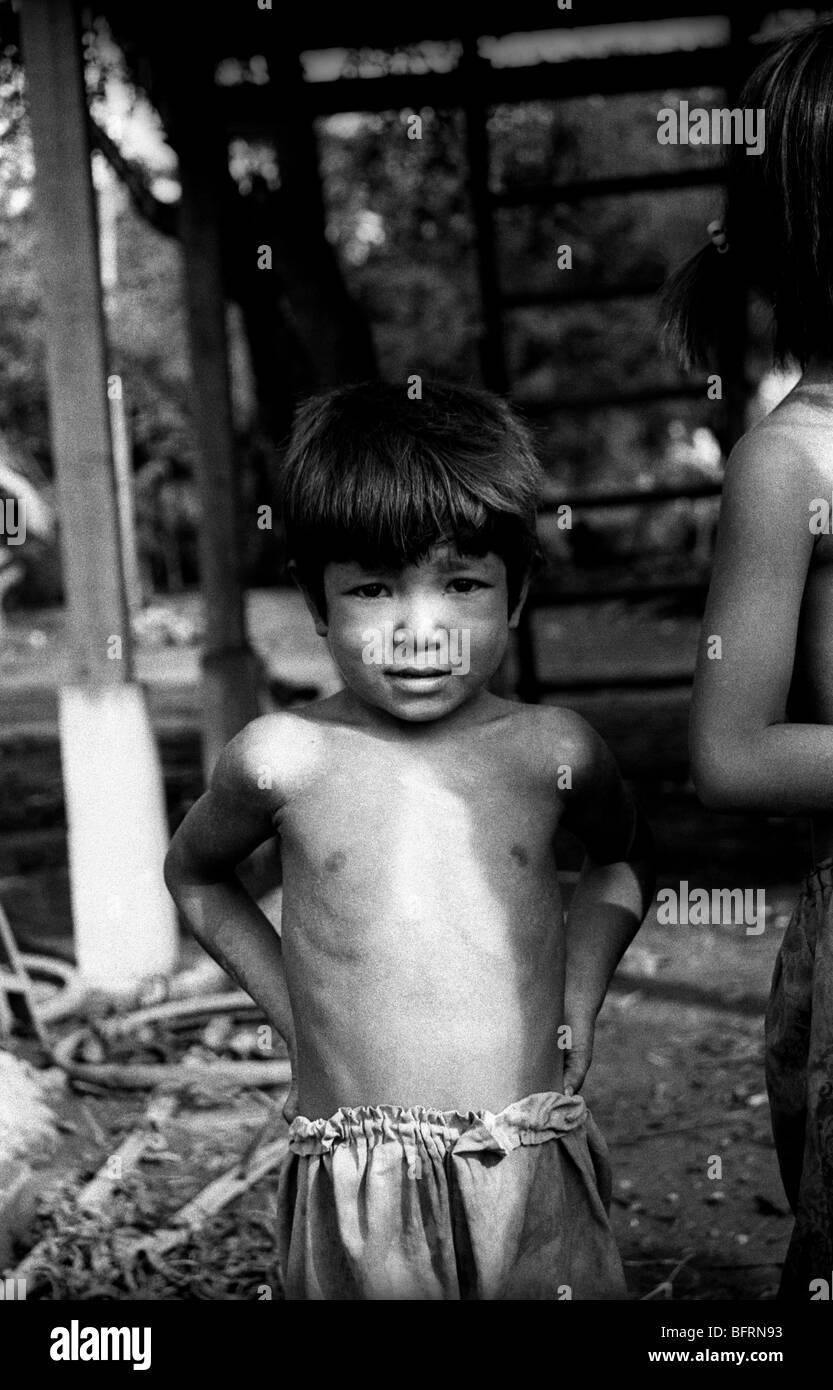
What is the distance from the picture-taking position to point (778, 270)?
1672mm

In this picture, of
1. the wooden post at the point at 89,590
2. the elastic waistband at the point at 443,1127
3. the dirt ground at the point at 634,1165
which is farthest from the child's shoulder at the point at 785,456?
the wooden post at the point at 89,590

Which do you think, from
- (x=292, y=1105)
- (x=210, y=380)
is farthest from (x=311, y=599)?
(x=210, y=380)

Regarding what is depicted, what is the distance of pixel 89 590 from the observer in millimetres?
4527

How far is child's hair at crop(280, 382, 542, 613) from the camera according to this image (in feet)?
5.60

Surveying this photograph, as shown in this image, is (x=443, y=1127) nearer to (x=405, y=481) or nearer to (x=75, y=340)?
(x=405, y=481)

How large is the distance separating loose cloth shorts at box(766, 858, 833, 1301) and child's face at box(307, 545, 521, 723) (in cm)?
45

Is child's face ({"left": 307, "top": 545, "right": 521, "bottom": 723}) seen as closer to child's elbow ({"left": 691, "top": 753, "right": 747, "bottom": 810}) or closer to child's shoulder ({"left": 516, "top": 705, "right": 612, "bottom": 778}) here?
child's shoulder ({"left": 516, "top": 705, "right": 612, "bottom": 778})

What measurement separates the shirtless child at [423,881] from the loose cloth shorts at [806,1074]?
22cm

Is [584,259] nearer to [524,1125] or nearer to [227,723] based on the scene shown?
[227,723]

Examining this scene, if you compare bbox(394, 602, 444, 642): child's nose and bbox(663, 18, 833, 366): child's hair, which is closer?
bbox(663, 18, 833, 366): child's hair

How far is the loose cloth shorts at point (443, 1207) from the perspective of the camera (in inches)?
66.8

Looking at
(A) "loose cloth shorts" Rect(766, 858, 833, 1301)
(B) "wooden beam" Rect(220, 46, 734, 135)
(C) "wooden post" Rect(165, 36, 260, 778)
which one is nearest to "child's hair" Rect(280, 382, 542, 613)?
(A) "loose cloth shorts" Rect(766, 858, 833, 1301)

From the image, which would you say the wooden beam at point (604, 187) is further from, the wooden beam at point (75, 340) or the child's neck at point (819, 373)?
the child's neck at point (819, 373)

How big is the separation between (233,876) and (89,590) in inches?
108
